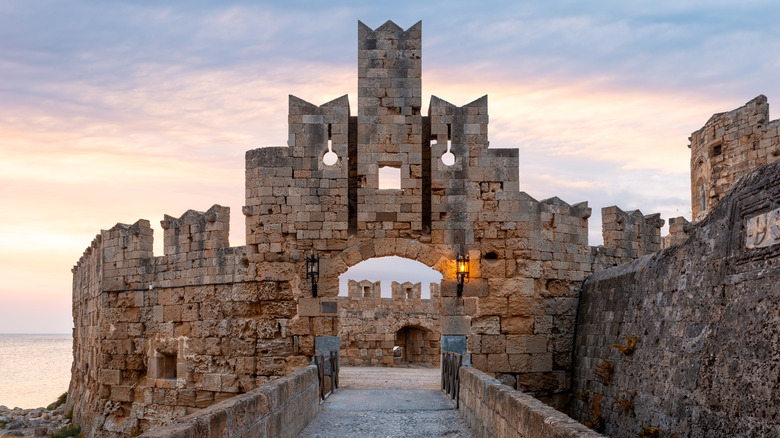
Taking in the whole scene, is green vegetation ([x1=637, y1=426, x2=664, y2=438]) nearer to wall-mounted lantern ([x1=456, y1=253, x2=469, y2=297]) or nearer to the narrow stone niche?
wall-mounted lantern ([x1=456, y1=253, x2=469, y2=297])

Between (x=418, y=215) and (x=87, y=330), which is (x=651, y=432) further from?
(x=87, y=330)

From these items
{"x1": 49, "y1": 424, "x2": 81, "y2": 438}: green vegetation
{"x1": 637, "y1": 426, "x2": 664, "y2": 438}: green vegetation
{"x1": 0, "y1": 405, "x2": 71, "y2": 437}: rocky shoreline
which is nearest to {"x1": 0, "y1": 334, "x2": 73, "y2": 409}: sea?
{"x1": 0, "y1": 405, "x2": 71, "y2": 437}: rocky shoreline

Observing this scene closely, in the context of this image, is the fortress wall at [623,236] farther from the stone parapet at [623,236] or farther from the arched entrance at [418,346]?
the arched entrance at [418,346]

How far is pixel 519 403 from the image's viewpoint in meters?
6.78

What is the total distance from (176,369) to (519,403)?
9501 millimetres

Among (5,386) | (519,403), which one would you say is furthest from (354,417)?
(5,386)

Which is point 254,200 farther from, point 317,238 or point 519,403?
point 519,403

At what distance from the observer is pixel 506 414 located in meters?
7.22

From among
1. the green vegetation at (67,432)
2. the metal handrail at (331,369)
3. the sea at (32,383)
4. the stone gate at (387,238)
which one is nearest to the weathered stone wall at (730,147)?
the stone gate at (387,238)

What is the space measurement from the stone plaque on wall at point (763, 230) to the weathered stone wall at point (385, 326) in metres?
15.7

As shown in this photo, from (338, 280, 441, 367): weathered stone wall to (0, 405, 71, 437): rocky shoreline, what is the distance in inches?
300

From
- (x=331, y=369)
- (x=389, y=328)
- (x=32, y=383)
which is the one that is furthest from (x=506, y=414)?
(x=32, y=383)

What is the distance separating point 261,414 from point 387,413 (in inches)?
141

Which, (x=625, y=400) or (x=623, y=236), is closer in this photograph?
(x=625, y=400)
